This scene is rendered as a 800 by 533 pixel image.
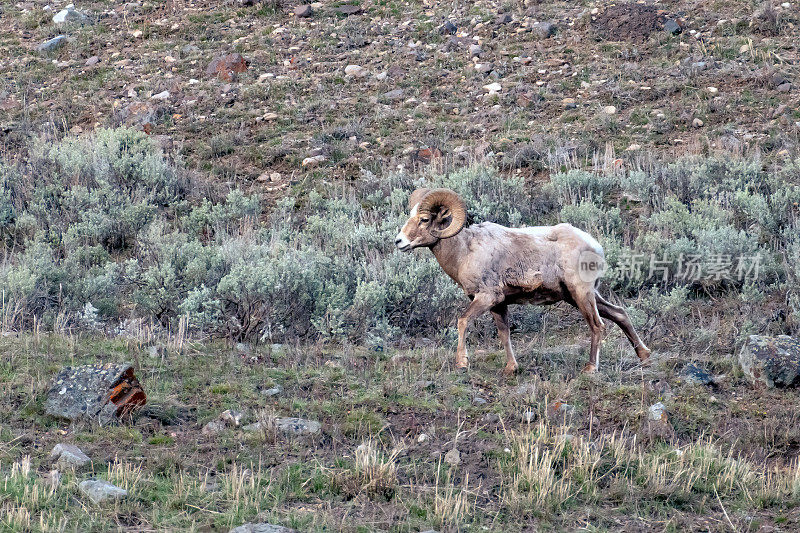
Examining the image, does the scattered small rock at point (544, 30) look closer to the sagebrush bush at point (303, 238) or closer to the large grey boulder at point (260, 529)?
the sagebrush bush at point (303, 238)

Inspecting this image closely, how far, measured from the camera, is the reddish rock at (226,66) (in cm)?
2011

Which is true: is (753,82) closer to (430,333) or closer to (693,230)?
(693,230)

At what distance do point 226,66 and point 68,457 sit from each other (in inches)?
591

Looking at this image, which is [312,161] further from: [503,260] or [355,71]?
[503,260]

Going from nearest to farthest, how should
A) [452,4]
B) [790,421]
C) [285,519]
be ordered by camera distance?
[285,519]
[790,421]
[452,4]

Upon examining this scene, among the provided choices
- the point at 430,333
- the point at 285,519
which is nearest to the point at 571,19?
the point at 430,333

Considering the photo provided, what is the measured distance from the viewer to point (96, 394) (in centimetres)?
705

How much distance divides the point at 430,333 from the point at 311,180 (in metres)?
6.67

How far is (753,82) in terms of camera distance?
17406 mm

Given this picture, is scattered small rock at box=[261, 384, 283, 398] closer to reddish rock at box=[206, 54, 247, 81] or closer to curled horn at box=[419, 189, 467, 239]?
curled horn at box=[419, 189, 467, 239]

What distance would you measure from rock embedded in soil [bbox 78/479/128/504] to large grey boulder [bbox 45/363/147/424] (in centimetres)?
116

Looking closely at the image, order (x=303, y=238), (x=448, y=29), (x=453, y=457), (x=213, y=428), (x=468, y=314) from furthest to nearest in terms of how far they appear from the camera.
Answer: (x=448, y=29) → (x=303, y=238) → (x=468, y=314) → (x=213, y=428) → (x=453, y=457)

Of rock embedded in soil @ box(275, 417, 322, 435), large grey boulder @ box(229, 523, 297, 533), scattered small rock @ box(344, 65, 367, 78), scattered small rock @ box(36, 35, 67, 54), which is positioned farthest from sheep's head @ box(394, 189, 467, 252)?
scattered small rock @ box(36, 35, 67, 54)

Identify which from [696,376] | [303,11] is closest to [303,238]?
[696,376]
